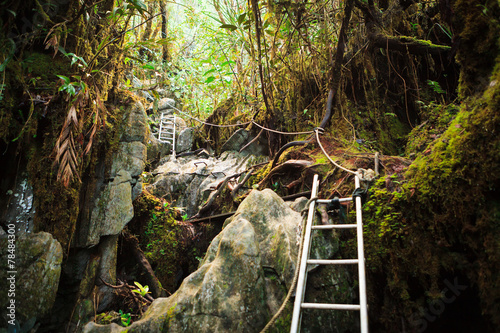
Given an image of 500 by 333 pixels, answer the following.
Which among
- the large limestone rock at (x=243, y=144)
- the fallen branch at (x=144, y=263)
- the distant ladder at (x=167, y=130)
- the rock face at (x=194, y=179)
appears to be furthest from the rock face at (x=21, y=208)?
the distant ladder at (x=167, y=130)

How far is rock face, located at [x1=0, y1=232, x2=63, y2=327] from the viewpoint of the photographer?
111 inches

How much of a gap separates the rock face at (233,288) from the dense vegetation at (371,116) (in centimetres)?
87

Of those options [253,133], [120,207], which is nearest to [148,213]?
[120,207]

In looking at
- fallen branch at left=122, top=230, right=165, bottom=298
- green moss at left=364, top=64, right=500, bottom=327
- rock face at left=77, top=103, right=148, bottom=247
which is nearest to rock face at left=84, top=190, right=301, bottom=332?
green moss at left=364, top=64, right=500, bottom=327

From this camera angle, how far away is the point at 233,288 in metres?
2.36

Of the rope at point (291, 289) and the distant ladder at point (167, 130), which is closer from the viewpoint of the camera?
the rope at point (291, 289)

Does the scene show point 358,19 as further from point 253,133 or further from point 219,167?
point 219,167

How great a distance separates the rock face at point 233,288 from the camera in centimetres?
222

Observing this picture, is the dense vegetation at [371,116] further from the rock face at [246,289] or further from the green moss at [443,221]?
the rock face at [246,289]

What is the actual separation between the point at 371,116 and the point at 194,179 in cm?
395

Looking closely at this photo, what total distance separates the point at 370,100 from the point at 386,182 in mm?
2820

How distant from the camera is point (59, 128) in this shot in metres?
3.31

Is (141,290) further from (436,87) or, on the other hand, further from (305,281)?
(436,87)

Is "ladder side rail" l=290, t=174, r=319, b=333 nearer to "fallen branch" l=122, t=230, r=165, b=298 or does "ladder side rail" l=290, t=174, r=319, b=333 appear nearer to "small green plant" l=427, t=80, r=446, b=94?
"small green plant" l=427, t=80, r=446, b=94
